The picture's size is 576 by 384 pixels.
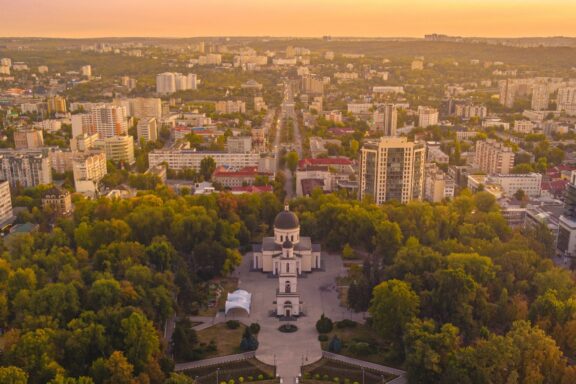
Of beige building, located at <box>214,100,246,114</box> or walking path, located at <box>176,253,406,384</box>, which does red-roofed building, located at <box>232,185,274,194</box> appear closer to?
walking path, located at <box>176,253,406,384</box>

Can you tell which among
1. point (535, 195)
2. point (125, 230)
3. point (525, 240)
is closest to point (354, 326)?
point (525, 240)

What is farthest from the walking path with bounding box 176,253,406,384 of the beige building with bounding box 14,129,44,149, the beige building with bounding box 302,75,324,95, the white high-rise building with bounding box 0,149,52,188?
the beige building with bounding box 302,75,324,95

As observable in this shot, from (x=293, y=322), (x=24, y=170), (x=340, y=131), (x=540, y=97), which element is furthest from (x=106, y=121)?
(x=540, y=97)

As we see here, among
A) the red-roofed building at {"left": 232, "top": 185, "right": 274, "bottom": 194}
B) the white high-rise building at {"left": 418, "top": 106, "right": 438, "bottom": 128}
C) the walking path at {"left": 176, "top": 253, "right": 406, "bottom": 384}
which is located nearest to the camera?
the walking path at {"left": 176, "top": 253, "right": 406, "bottom": 384}

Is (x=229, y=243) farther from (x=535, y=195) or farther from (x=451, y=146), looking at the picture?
(x=451, y=146)

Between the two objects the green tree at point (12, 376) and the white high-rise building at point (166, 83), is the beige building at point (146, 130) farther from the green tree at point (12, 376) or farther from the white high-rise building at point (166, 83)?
the green tree at point (12, 376)

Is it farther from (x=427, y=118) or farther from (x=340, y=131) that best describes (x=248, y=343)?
(x=427, y=118)
